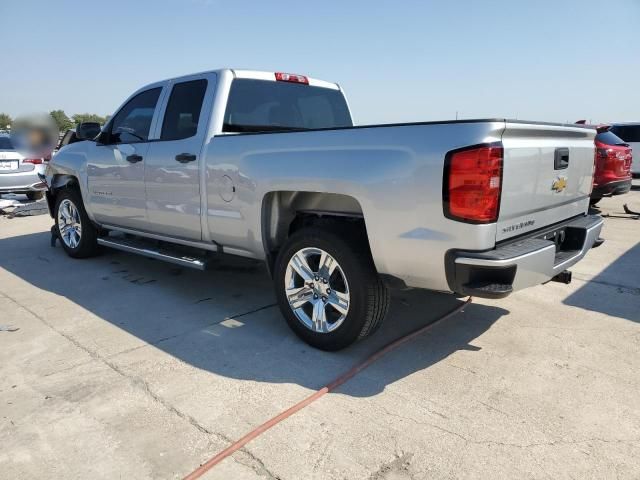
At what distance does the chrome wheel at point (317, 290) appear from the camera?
3426mm

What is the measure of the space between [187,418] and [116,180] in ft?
10.8

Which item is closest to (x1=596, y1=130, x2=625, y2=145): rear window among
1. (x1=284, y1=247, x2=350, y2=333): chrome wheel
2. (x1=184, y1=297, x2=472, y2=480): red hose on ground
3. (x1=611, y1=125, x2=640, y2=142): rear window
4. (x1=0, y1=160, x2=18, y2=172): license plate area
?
(x1=184, y1=297, x2=472, y2=480): red hose on ground

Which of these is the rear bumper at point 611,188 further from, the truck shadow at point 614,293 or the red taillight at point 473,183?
the red taillight at point 473,183

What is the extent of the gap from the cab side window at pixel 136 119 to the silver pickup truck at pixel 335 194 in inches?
0.8

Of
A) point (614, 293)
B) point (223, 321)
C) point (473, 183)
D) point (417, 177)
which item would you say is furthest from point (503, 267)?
point (614, 293)

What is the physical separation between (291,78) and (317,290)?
7.70 ft

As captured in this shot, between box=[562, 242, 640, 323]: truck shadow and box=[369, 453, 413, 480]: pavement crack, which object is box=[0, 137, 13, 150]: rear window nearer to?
box=[562, 242, 640, 323]: truck shadow

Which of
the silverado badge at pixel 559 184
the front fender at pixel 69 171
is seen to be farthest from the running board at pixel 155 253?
the silverado badge at pixel 559 184

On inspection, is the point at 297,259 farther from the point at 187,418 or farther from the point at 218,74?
the point at 218,74

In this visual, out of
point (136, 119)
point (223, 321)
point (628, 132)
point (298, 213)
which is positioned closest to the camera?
point (298, 213)

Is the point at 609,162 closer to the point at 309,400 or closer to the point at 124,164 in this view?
the point at 124,164

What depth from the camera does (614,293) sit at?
15.6 feet

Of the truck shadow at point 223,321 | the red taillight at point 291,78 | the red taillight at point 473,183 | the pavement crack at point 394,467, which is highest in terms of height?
the red taillight at point 291,78

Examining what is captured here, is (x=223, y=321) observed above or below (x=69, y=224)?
below
